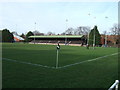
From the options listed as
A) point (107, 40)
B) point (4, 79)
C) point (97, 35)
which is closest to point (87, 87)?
point (4, 79)

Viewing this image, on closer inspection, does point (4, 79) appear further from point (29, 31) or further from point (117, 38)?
point (29, 31)

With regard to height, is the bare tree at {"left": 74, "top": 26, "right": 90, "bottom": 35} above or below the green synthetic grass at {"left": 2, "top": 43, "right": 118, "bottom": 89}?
above

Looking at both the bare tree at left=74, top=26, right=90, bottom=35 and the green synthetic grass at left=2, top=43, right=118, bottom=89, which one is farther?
the bare tree at left=74, top=26, right=90, bottom=35

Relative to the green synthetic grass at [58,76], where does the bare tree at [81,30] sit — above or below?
above

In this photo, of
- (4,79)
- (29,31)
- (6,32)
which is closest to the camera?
(4,79)

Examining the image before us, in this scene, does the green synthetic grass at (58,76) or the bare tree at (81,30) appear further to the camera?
the bare tree at (81,30)

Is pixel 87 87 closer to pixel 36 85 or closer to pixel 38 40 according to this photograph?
pixel 36 85

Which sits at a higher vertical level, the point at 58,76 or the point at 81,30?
the point at 81,30

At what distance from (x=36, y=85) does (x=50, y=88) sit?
70 centimetres

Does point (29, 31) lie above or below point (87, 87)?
above

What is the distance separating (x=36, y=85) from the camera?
261 inches

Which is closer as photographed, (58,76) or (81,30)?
(58,76)

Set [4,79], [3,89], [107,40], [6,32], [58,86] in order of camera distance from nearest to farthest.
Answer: [3,89] → [58,86] → [4,79] → [107,40] → [6,32]

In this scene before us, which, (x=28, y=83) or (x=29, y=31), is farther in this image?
(x=29, y=31)
